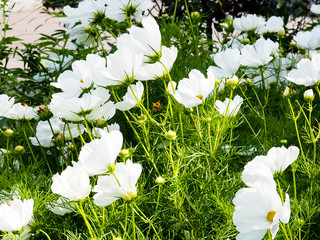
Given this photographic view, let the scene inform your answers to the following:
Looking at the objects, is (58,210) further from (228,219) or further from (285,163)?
(285,163)

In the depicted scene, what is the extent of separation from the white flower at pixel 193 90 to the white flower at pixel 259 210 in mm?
269

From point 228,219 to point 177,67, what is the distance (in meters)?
0.72

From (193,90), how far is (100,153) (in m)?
0.24

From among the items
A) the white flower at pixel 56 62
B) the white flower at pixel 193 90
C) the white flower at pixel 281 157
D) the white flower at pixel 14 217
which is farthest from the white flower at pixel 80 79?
the white flower at pixel 56 62

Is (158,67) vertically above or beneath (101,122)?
above

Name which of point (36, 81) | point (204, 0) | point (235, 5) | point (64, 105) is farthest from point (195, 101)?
point (235, 5)

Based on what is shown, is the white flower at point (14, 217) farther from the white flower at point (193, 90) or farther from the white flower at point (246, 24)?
the white flower at point (246, 24)

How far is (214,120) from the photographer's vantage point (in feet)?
3.25

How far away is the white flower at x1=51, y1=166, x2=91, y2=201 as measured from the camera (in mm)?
722

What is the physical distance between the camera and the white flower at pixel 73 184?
0.72 meters

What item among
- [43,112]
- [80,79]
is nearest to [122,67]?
[80,79]

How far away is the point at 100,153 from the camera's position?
71 cm

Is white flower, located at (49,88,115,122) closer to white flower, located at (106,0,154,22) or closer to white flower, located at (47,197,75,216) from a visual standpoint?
white flower, located at (47,197,75,216)

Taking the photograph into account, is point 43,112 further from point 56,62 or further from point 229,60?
point 56,62
